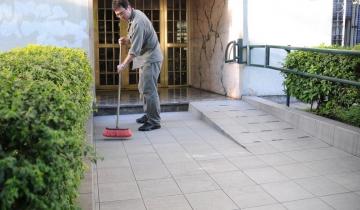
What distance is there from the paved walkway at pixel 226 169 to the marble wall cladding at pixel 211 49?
1.96m

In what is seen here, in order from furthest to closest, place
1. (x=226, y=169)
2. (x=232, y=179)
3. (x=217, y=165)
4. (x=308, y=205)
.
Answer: (x=217, y=165)
(x=226, y=169)
(x=232, y=179)
(x=308, y=205)

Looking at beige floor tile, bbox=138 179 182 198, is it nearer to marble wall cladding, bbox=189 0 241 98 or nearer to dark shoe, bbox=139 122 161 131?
dark shoe, bbox=139 122 161 131

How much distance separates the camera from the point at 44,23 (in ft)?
23.3

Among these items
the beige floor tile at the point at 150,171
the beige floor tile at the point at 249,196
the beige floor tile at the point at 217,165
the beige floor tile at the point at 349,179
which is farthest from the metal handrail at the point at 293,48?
the beige floor tile at the point at 150,171

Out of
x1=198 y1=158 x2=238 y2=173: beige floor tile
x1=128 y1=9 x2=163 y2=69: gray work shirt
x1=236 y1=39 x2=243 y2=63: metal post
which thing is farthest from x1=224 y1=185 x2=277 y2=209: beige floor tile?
x1=236 y1=39 x2=243 y2=63: metal post

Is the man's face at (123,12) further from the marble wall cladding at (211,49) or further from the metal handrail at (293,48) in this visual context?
the marble wall cladding at (211,49)

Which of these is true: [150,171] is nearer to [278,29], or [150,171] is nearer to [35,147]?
[35,147]

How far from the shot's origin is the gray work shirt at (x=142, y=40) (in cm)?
611

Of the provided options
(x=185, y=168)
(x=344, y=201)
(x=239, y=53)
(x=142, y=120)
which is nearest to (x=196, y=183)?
(x=185, y=168)

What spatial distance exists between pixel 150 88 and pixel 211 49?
3.51 meters

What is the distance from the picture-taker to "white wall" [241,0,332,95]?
7.99 metres

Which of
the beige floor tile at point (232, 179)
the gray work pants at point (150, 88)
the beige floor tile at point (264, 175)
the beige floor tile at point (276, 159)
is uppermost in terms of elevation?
the gray work pants at point (150, 88)

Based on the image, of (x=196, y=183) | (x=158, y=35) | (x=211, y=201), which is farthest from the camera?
(x=158, y=35)

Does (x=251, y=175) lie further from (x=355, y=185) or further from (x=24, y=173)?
(x=24, y=173)
